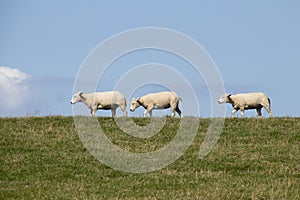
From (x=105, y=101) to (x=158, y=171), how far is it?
15926mm

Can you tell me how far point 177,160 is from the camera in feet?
60.8

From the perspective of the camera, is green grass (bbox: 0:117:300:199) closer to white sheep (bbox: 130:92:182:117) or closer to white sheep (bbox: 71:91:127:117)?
white sheep (bbox: 71:91:127:117)

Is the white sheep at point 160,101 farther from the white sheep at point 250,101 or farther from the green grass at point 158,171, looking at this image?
the green grass at point 158,171

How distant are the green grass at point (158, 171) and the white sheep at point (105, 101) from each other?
285 inches

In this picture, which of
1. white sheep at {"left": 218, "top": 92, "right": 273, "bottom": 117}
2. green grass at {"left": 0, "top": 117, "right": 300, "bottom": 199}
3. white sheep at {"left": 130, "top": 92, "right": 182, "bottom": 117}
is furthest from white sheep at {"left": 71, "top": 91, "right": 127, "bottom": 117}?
green grass at {"left": 0, "top": 117, "right": 300, "bottom": 199}

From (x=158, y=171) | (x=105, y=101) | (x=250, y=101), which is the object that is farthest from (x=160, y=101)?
(x=158, y=171)

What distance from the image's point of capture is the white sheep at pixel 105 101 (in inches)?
1284

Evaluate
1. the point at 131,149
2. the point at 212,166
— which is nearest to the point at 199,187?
the point at 212,166

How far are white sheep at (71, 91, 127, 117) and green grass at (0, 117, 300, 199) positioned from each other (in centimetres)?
724

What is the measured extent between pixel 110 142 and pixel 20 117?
6.16 m

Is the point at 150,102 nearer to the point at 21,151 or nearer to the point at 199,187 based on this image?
the point at 21,151

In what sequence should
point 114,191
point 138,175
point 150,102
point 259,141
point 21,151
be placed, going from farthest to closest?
point 150,102 < point 259,141 < point 21,151 < point 138,175 < point 114,191

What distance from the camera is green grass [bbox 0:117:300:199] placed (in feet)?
46.0

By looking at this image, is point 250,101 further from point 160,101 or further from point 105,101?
point 105,101
